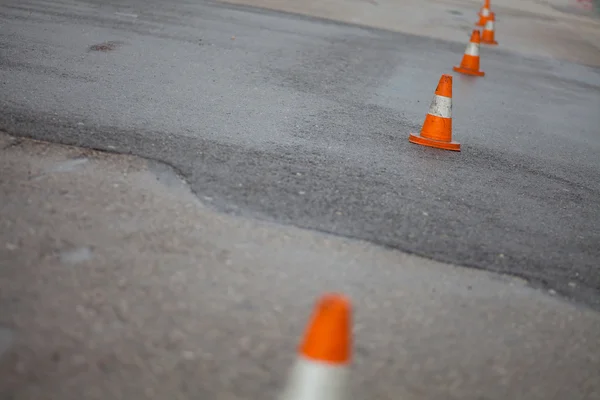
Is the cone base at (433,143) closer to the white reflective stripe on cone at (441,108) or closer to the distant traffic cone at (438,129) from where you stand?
the distant traffic cone at (438,129)

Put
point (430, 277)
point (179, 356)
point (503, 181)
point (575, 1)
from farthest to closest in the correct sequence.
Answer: point (575, 1), point (503, 181), point (430, 277), point (179, 356)

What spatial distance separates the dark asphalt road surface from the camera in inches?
220

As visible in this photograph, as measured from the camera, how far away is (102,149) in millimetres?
6098

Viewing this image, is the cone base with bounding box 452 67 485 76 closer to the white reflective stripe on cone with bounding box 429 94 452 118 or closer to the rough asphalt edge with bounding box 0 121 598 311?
the white reflective stripe on cone with bounding box 429 94 452 118

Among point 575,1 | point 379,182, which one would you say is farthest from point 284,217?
point 575,1

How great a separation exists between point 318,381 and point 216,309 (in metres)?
1.29

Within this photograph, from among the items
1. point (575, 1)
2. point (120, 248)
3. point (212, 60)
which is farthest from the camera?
point (575, 1)

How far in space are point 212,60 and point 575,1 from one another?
1401 inches

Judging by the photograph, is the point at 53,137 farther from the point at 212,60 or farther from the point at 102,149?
the point at 212,60

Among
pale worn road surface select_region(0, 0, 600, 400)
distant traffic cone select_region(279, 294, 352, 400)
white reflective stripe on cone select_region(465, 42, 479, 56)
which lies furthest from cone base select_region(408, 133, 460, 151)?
white reflective stripe on cone select_region(465, 42, 479, 56)

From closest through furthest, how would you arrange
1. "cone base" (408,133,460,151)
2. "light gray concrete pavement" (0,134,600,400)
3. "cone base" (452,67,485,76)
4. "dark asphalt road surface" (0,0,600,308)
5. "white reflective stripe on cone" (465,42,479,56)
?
"light gray concrete pavement" (0,134,600,400) → "dark asphalt road surface" (0,0,600,308) → "cone base" (408,133,460,151) → "cone base" (452,67,485,76) → "white reflective stripe on cone" (465,42,479,56)

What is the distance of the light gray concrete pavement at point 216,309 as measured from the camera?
3365 mm

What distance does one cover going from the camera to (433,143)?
8125 mm

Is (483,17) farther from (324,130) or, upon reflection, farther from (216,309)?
(216,309)
